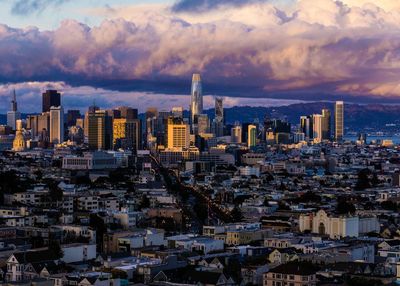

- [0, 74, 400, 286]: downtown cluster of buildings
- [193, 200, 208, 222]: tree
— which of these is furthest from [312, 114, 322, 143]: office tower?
[193, 200, 208, 222]: tree

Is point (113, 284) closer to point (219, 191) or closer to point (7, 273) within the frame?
point (7, 273)

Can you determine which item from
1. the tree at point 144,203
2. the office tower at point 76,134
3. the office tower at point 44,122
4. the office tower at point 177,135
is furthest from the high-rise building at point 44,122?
the tree at point 144,203

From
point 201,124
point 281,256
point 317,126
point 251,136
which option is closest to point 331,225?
point 281,256

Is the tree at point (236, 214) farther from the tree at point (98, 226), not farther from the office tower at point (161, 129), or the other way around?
the office tower at point (161, 129)

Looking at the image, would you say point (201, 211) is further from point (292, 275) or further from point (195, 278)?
point (292, 275)

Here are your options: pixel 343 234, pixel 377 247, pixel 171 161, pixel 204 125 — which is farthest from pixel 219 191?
pixel 204 125

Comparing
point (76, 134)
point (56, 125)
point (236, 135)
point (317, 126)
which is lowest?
point (236, 135)
